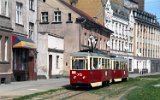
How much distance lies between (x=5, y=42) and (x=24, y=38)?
4.91 meters

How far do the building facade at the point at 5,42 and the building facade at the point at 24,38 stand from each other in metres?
1.64

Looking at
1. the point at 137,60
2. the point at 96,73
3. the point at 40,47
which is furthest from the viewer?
the point at 137,60

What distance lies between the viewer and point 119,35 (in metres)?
85.2

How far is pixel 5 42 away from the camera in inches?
1478

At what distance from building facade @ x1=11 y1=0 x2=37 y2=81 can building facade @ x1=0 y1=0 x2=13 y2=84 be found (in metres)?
1.64

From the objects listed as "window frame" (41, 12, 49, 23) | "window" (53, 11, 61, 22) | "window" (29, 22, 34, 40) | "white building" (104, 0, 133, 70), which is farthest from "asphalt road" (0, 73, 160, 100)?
"white building" (104, 0, 133, 70)

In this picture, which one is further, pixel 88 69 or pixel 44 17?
pixel 44 17

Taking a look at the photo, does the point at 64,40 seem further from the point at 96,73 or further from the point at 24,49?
the point at 96,73

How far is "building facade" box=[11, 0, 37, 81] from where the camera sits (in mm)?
40469

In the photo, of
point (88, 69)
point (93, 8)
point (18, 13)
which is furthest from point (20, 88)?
point (93, 8)

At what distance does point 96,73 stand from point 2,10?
32.3 feet

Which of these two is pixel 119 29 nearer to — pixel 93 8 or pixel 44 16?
pixel 93 8

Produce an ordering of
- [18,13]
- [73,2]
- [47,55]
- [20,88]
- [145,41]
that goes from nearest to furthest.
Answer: [20,88], [18,13], [47,55], [73,2], [145,41]

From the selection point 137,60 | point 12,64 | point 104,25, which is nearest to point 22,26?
point 12,64
